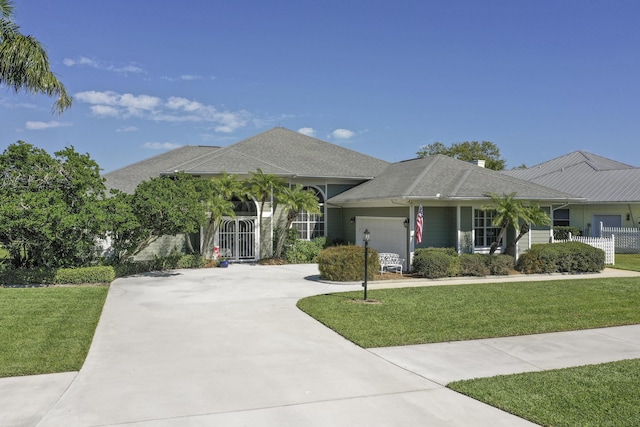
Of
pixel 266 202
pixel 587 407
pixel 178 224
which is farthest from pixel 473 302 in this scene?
pixel 266 202

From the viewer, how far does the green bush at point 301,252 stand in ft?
67.4

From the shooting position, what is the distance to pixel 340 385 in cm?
584

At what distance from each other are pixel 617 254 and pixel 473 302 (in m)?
19.1

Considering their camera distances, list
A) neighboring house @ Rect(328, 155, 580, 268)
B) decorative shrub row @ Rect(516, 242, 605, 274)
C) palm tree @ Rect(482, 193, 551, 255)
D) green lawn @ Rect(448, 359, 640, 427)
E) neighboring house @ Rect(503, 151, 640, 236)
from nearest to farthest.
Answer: green lawn @ Rect(448, 359, 640, 427) < palm tree @ Rect(482, 193, 551, 255) < neighboring house @ Rect(328, 155, 580, 268) < decorative shrub row @ Rect(516, 242, 605, 274) < neighboring house @ Rect(503, 151, 640, 236)

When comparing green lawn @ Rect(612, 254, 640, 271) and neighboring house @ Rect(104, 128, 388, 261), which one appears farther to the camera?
neighboring house @ Rect(104, 128, 388, 261)

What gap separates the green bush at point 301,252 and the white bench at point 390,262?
4533 mm

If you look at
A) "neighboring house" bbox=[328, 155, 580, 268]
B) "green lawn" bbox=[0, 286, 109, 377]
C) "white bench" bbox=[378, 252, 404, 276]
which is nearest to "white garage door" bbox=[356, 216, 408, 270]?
"neighboring house" bbox=[328, 155, 580, 268]

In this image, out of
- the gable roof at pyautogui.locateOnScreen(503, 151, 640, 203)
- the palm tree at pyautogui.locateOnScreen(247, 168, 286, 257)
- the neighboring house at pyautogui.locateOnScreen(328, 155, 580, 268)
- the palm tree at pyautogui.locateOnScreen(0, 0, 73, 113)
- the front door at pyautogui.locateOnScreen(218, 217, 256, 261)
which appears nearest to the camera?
the palm tree at pyautogui.locateOnScreen(0, 0, 73, 113)

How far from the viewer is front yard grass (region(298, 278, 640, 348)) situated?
8461 millimetres

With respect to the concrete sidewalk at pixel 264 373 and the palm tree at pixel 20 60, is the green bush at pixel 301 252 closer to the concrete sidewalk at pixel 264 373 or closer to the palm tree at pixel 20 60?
the concrete sidewalk at pixel 264 373

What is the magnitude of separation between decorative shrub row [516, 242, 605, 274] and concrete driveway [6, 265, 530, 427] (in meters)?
10.9

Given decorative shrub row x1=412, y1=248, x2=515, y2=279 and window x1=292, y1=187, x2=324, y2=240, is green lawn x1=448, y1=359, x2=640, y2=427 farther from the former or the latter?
window x1=292, y1=187, x2=324, y2=240

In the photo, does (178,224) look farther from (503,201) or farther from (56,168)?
(503,201)

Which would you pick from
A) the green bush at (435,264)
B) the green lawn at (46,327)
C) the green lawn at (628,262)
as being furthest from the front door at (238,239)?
the green lawn at (628,262)
